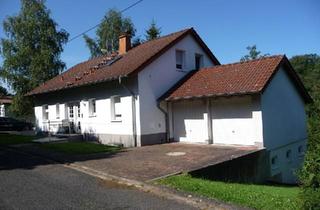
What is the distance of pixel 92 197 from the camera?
9.28 m

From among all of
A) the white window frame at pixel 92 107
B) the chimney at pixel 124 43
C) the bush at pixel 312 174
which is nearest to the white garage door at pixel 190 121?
the white window frame at pixel 92 107

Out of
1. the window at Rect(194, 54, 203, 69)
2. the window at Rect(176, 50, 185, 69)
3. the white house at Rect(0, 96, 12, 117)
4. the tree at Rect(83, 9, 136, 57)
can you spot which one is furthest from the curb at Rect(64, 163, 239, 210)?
the white house at Rect(0, 96, 12, 117)

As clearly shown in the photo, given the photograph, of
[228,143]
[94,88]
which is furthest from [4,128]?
[228,143]

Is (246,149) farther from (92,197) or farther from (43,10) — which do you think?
(43,10)

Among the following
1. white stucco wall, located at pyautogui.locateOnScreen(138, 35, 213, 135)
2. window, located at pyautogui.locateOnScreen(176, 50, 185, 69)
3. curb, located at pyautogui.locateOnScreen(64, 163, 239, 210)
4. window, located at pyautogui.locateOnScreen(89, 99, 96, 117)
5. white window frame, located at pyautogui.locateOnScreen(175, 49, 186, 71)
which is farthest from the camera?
window, located at pyautogui.locateOnScreen(89, 99, 96, 117)

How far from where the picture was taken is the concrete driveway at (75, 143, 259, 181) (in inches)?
491

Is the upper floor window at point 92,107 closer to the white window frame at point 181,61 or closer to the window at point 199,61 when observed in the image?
the white window frame at point 181,61

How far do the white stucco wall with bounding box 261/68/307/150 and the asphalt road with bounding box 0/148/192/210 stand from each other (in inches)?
362

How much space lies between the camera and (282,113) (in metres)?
19.6

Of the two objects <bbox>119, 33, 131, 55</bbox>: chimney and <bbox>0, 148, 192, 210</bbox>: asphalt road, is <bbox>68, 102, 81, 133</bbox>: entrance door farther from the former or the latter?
<bbox>0, 148, 192, 210</bbox>: asphalt road

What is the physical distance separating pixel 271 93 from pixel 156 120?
608cm

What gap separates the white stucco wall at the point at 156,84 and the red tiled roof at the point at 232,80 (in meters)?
0.50

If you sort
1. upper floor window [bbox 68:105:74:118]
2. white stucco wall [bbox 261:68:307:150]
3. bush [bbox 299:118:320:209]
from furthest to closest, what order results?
upper floor window [bbox 68:105:74:118], white stucco wall [bbox 261:68:307:150], bush [bbox 299:118:320:209]

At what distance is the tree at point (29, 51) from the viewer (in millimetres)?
41500
